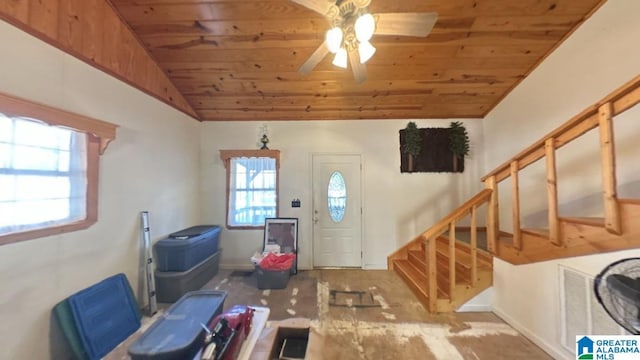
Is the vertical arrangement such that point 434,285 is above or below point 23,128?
below

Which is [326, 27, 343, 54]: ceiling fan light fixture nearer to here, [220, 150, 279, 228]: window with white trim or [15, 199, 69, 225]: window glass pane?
[15, 199, 69, 225]: window glass pane

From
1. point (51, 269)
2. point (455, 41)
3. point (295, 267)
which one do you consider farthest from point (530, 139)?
point (51, 269)

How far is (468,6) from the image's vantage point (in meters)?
2.57

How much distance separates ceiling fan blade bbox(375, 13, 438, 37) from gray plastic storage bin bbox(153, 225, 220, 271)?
325 cm

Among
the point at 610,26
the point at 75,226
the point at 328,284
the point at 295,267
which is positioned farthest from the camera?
the point at 295,267

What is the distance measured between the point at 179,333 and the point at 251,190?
131 inches

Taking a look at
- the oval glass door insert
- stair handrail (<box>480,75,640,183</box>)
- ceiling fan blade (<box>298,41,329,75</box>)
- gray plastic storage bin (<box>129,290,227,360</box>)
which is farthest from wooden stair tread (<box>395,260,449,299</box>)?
ceiling fan blade (<box>298,41,329,75</box>)

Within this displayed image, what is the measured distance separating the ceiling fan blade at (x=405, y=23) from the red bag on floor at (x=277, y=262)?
314 cm

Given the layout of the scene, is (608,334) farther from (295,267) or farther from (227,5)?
(227,5)

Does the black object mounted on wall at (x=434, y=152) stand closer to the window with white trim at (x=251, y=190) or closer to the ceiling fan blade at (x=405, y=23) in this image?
the window with white trim at (x=251, y=190)

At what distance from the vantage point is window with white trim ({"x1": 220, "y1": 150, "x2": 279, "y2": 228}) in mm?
4512

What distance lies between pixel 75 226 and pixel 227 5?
2.55 m

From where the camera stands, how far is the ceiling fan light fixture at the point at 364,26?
5.03 feet

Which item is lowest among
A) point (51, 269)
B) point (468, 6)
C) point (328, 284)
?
point (328, 284)
